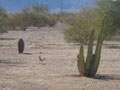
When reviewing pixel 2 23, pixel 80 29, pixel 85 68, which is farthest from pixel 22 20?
pixel 85 68

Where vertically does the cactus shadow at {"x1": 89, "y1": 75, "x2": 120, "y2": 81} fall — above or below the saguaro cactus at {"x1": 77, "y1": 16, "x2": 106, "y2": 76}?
below

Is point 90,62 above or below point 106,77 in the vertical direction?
above

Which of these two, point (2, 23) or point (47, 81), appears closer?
point (47, 81)

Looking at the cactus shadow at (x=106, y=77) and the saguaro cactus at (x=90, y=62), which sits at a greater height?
the saguaro cactus at (x=90, y=62)

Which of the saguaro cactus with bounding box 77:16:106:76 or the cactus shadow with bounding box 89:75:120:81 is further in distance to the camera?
the saguaro cactus with bounding box 77:16:106:76

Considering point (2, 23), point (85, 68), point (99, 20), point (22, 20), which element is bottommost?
point (22, 20)

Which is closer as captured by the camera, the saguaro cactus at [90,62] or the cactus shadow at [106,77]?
the cactus shadow at [106,77]

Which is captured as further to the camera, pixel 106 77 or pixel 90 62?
pixel 90 62

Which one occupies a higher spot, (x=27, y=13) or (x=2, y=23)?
(x=2, y=23)

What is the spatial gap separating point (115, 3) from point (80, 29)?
401 centimetres

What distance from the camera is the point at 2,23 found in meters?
38.2

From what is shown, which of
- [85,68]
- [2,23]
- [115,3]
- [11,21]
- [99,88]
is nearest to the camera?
[99,88]

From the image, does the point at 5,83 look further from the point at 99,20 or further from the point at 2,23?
the point at 2,23

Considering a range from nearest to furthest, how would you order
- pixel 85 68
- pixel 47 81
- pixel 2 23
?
pixel 47 81
pixel 85 68
pixel 2 23
